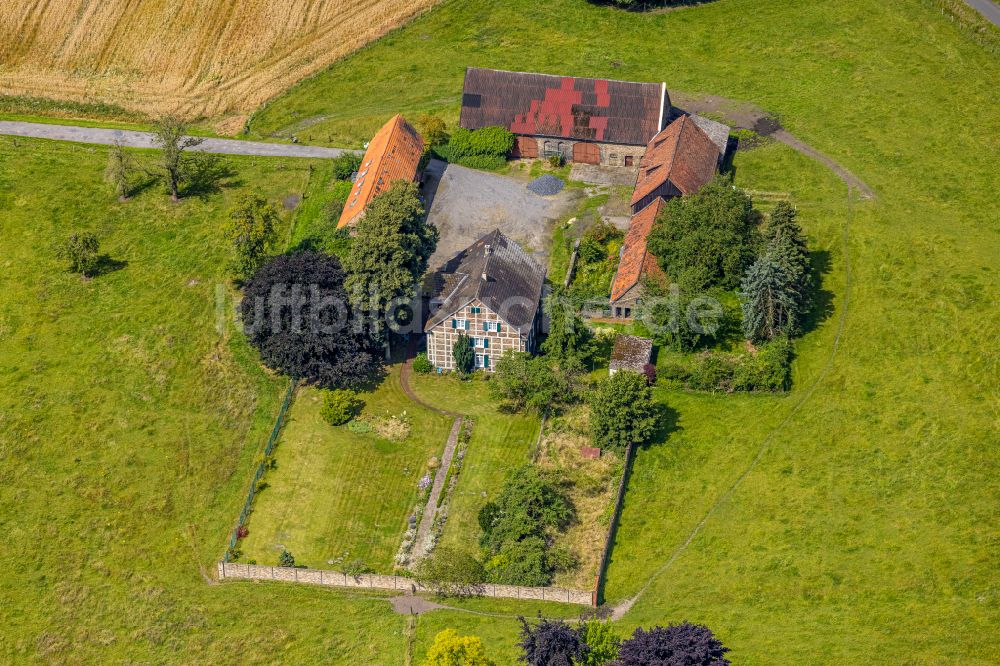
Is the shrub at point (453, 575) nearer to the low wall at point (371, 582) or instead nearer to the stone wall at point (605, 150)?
the low wall at point (371, 582)

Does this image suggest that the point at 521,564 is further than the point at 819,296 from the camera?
No

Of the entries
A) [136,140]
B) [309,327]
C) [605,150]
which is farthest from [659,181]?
[136,140]

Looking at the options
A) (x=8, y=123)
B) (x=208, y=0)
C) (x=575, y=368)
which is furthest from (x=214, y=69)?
(x=575, y=368)

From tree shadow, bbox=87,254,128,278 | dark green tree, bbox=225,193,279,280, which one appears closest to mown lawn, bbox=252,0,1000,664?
dark green tree, bbox=225,193,279,280

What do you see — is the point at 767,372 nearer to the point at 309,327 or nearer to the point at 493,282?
the point at 493,282

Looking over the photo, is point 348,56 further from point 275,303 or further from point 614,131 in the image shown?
point 275,303
